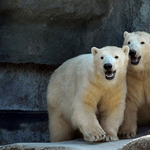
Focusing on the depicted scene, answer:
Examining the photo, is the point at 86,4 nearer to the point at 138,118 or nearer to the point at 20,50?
the point at 20,50

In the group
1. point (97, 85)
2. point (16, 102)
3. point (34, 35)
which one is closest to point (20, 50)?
point (34, 35)

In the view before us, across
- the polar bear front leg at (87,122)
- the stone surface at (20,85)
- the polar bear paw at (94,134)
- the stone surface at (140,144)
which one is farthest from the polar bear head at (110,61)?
the stone surface at (20,85)

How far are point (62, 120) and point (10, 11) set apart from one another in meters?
1.99

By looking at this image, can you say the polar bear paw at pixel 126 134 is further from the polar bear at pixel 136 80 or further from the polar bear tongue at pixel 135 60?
the polar bear tongue at pixel 135 60

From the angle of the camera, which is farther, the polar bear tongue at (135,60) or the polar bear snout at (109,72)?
the polar bear tongue at (135,60)

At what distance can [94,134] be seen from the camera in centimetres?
473

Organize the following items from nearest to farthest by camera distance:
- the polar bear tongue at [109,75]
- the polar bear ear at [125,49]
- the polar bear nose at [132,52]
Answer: the polar bear tongue at [109,75] < the polar bear ear at [125,49] < the polar bear nose at [132,52]

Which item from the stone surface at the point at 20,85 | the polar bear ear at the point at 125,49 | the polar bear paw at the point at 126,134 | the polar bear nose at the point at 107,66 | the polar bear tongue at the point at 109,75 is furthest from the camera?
the stone surface at the point at 20,85

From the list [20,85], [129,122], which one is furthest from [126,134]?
[20,85]

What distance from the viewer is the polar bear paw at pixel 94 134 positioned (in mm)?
4715

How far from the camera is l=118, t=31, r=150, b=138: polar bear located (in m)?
5.28

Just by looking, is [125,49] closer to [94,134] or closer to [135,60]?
[135,60]

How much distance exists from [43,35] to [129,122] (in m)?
2.11

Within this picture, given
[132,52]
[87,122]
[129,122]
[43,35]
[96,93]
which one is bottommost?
[129,122]
